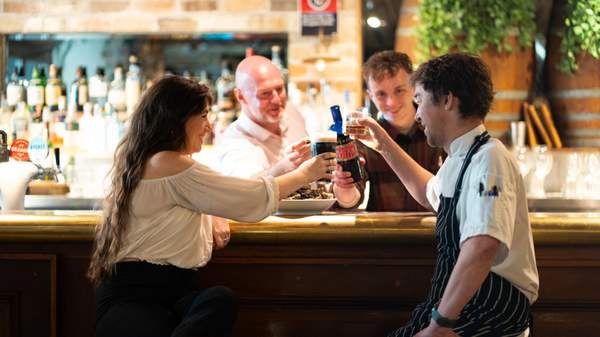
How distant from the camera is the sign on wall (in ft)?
18.1

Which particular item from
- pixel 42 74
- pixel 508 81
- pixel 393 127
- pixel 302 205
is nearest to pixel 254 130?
pixel 393 127

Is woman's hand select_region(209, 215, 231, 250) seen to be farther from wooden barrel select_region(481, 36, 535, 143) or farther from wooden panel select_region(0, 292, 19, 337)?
wooden barrel select_region(481, 36, 535, 143)

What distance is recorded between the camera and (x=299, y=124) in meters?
4.72

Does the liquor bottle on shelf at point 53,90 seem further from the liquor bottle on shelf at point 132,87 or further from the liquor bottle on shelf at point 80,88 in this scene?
the liquor bottle on shelf at point 132,87

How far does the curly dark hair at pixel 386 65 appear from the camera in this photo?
138 inches

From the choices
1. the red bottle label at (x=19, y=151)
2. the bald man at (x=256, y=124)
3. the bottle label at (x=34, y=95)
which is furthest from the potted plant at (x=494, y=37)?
the bottle label at (x=34, y=95)

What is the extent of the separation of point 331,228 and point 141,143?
0.64 meters

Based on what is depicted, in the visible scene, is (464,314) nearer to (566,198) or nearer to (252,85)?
(252,85)

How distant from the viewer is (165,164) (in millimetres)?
2578

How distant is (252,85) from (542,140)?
72.4 inches

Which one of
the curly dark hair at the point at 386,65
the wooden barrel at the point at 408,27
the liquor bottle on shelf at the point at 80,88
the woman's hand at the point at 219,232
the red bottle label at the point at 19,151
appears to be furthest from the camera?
the liquor bottle on shelf at the point at 80,88

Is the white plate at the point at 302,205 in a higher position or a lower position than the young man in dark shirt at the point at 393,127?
lower

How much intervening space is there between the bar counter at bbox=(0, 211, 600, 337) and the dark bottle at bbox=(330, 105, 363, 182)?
0.47 feet

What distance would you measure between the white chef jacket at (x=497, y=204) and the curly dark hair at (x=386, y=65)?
1169mm
